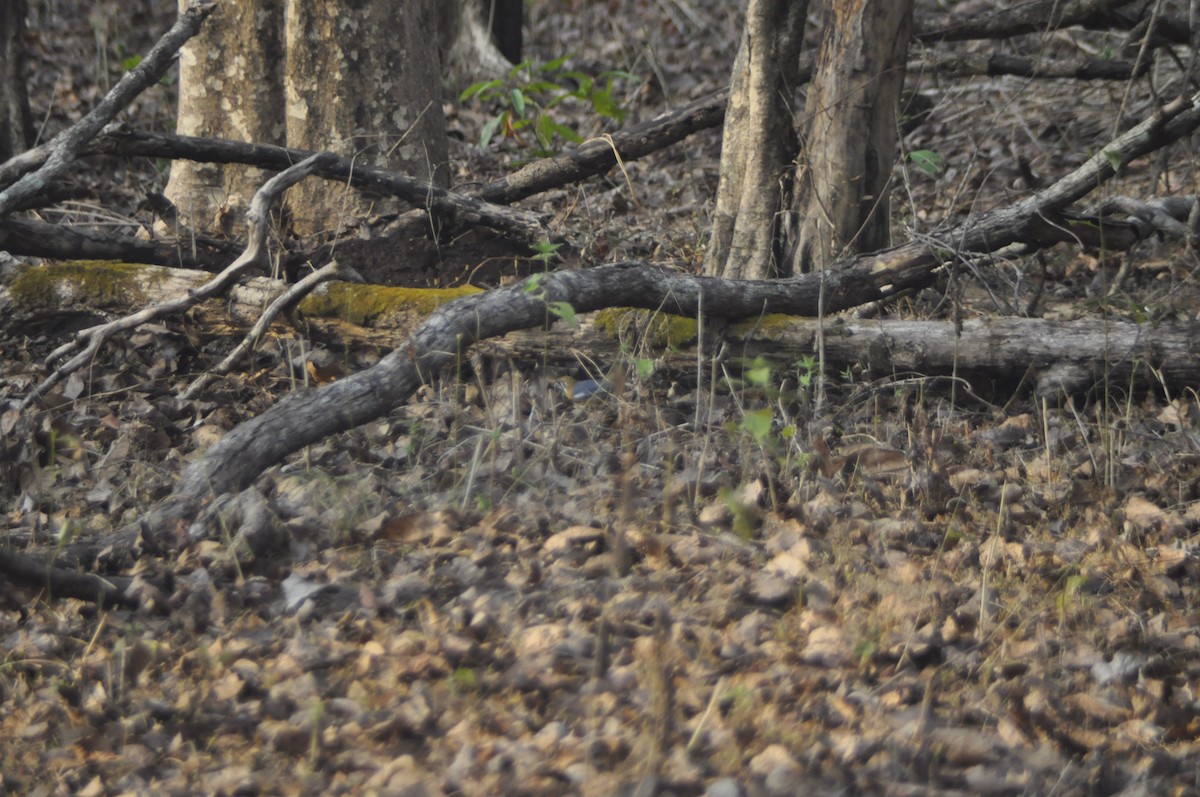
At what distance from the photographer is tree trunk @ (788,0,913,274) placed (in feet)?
17.0

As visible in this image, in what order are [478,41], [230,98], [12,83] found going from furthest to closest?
[478,41]
[12,83]
[230,98]

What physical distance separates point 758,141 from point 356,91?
86.2 inches

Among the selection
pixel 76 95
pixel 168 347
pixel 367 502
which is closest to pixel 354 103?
pixel 168 347

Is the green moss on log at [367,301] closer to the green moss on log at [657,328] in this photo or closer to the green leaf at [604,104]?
the green moss on log at [657,328]

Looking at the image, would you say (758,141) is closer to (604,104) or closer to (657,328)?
(657,328)

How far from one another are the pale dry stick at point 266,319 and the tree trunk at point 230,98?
1.52 m

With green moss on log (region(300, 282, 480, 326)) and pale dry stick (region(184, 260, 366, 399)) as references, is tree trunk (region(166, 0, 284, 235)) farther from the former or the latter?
pale dry stick (region(184, 260, 366, 399))

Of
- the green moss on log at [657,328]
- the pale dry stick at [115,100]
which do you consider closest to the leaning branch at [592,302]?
the green moss on log at [657,328]

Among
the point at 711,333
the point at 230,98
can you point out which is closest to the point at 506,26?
the point at 230,98

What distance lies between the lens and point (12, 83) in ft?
24.7

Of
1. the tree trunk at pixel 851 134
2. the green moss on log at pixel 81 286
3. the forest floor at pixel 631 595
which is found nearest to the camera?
the forest floor at pixel 631 595

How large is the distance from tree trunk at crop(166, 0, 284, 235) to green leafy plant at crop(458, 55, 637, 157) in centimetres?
197

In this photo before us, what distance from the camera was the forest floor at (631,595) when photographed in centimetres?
265

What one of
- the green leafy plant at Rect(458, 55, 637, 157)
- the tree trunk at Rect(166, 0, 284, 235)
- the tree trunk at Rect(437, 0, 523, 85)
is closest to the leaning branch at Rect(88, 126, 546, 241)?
the tree trunk at Rect(166, 0, 284, 235)
